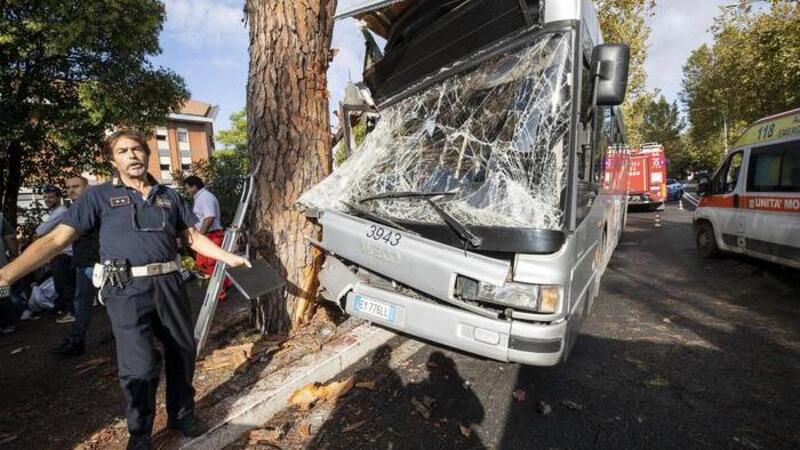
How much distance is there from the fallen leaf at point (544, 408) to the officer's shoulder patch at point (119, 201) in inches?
120

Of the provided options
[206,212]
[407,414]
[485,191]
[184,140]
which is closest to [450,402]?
[407,414]

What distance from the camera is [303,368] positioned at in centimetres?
331

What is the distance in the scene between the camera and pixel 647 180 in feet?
60.8

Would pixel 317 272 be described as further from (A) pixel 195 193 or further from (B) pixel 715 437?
(B) pixel 715 437

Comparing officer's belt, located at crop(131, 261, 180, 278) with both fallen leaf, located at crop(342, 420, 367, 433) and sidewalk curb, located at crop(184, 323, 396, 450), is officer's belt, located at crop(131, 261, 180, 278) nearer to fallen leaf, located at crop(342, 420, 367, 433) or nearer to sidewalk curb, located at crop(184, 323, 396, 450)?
sidewalk curb, located at crop(184, 323, 396, 450)

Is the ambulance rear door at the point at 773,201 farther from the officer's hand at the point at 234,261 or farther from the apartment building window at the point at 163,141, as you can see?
the apartment building window at the point at 163,141

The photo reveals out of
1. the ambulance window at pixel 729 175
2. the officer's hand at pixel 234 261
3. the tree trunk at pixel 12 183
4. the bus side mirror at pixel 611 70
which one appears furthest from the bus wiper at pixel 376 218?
the tree trunk at pixel 12 183

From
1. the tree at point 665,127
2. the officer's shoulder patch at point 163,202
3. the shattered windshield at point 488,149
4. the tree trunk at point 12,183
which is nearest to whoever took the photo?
the officer's shoulder patch at point 163,202

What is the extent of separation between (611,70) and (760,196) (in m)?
5.35

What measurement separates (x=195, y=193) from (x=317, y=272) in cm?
285

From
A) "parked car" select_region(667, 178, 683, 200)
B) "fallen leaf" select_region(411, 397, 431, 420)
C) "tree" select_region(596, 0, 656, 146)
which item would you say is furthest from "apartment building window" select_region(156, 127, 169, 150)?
"parked car" select_region(667, 178, 683, 200)

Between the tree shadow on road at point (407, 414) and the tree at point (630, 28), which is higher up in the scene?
the tree at point (630, 28)

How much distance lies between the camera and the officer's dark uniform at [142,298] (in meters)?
2.25

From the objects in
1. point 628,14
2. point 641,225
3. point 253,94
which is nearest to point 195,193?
point 253,94
